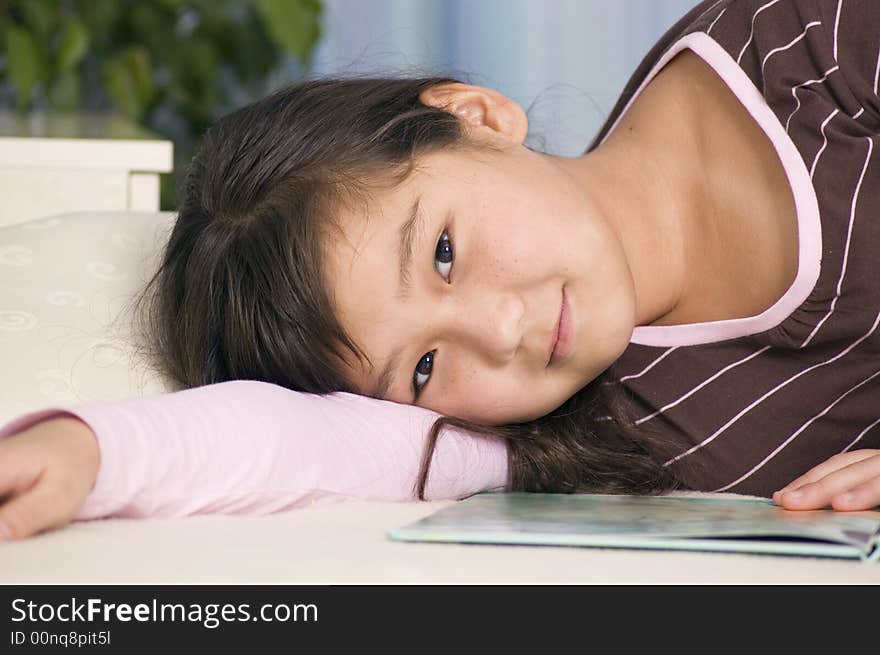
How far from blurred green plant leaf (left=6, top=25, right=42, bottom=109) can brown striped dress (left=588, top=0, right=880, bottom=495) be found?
1.53 meters

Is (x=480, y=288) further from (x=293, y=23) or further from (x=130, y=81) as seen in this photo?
(x=130, y=81)

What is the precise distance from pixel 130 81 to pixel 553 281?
170cm

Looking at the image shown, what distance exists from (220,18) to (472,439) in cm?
180

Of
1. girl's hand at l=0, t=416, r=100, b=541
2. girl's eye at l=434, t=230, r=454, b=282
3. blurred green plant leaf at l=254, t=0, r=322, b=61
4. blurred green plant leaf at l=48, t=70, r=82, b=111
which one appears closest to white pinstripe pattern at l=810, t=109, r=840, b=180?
girl's eye at l=434, t=230, r=454, b=282

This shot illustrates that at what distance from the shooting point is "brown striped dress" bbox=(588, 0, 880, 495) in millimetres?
958

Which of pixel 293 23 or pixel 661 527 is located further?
pixel 293 23

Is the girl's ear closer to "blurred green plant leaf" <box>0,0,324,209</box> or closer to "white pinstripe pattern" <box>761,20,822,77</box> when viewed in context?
"white pinstripe pattern" <box>761,20,822,77</box>

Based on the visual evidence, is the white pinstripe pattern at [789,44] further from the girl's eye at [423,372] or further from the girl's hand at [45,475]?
the girl's hand at [45,475]

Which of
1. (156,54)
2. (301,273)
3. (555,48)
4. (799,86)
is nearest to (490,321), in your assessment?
(301,273)

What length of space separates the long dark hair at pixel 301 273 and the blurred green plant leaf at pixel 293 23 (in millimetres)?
1202

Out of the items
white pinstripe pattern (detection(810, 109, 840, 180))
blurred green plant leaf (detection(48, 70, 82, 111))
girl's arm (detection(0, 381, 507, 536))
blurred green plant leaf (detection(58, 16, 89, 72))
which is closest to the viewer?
girl's arm (detection(0, 381, 507, 536))

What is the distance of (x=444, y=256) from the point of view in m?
0.89

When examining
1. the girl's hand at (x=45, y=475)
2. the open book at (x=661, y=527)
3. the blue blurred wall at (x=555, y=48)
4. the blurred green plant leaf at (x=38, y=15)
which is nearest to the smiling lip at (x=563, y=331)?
the open book at (x=661, y=527)
